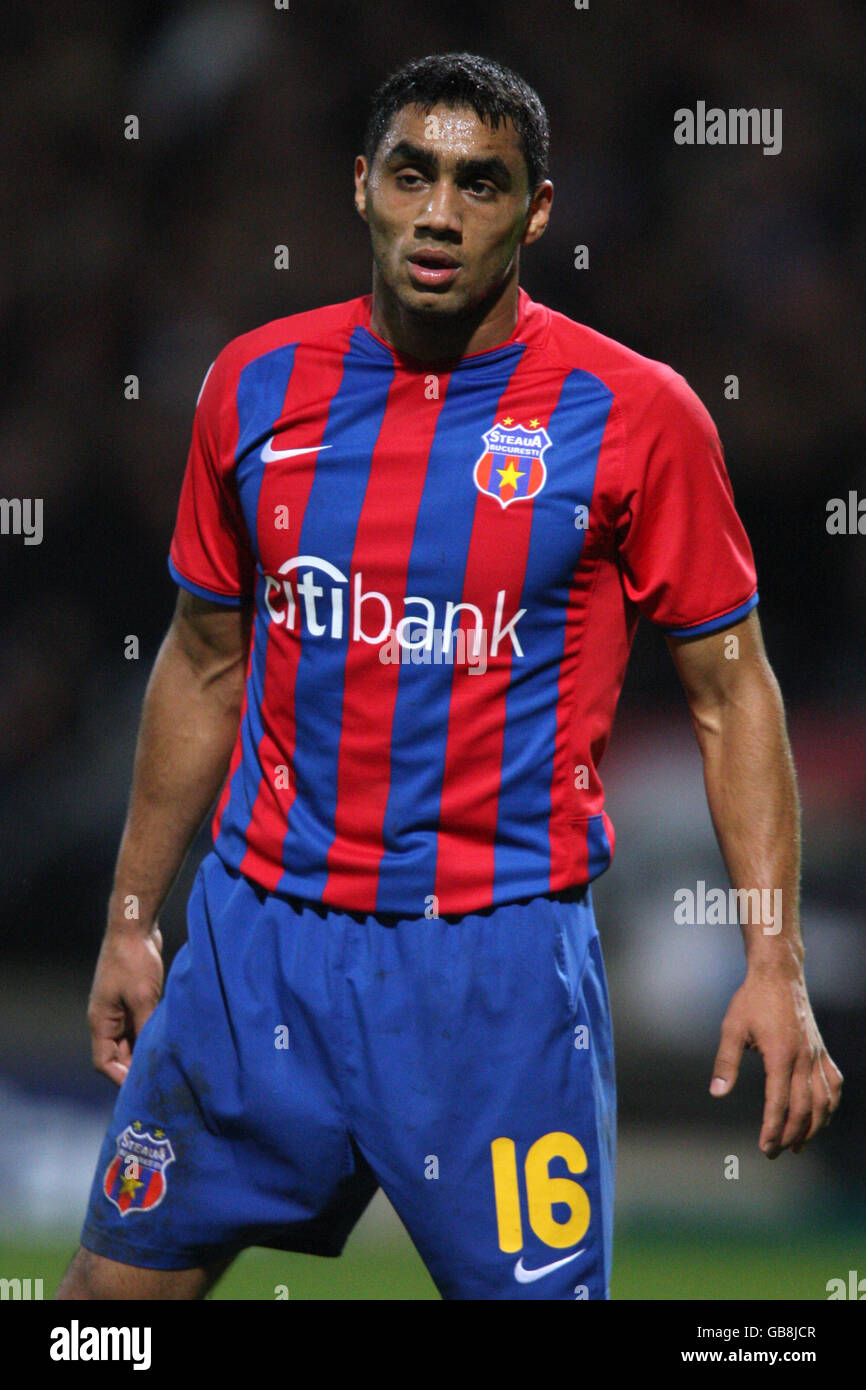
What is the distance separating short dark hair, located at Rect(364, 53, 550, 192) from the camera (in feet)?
6.84

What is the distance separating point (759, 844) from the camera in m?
2.15

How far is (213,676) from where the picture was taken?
2.34 meters

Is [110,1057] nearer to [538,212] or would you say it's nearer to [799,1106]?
[799,1106]

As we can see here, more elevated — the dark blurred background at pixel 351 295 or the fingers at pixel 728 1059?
the dark blurred background at pixel 351 295

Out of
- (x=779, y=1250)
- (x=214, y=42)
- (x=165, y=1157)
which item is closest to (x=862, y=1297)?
(x=779, y=1250)

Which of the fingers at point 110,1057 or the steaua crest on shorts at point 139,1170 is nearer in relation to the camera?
the steaua crest on shorts at point 139,1170

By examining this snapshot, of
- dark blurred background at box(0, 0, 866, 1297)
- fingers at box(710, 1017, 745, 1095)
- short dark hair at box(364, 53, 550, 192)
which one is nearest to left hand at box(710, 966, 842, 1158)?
fingers at box(710, 1017, 745, 1095)

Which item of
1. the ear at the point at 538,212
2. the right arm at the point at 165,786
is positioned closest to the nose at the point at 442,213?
the ear at the point at 538,212

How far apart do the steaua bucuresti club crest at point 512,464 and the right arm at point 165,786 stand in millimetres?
404

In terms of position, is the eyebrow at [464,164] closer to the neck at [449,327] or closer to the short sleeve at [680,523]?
the neck at [449,327]

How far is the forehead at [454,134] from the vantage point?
208cm

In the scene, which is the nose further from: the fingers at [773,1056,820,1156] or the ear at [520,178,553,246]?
the fingers at [773,1056,820,1156]

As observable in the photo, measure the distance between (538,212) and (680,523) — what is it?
44 cm

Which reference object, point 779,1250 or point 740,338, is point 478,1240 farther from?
point 740,338
